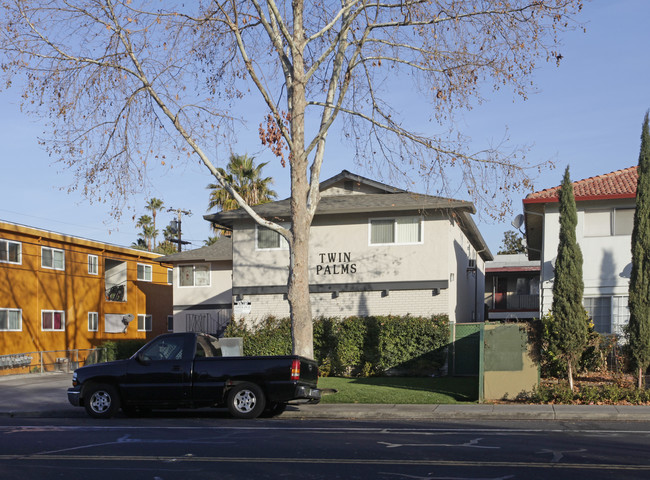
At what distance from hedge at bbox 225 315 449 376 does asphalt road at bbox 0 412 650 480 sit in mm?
10876

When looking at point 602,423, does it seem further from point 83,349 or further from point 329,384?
point 83,349

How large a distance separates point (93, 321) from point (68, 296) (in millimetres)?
2678

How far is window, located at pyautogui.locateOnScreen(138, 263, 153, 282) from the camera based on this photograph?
45062mm

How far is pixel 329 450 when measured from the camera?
10367 mm

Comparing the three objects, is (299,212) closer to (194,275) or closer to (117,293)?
(194,275)

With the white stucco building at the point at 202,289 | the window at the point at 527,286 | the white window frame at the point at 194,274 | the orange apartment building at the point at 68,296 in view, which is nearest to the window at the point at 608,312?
the white stucco building at the point at 202,289

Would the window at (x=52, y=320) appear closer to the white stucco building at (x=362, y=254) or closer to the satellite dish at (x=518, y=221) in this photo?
the white stucco building at (x=362, y=254)

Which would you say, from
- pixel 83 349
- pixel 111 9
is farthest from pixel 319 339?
pixel 83 349

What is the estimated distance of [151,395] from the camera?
51.4 ft

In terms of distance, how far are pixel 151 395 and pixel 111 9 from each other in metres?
9.74

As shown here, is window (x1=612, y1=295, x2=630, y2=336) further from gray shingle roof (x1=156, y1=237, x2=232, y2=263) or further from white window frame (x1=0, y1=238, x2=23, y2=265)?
white window frame (x1=0, y1=238, x2=23, y2=265)

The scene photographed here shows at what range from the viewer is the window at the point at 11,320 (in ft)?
113

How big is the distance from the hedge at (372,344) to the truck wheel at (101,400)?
11.1 meters

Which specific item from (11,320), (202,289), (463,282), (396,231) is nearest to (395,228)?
(396,231)
